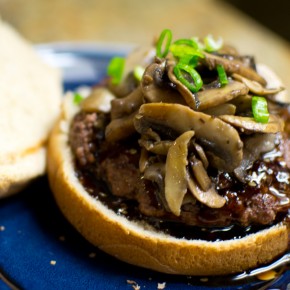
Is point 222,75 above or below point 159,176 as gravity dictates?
above

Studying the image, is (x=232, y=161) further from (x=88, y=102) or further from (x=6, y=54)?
(x=6, y=54)

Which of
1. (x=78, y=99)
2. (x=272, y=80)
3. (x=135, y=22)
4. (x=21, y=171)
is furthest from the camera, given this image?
(x=135, y=22)

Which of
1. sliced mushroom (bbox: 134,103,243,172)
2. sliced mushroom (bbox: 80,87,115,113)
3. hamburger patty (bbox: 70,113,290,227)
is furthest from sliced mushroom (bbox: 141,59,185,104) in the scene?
sliced mushroom (bbox: 80,87,115,113)

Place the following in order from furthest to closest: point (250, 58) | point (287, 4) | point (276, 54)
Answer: point (287, 4) → point (276, 54) → point (250, 58)

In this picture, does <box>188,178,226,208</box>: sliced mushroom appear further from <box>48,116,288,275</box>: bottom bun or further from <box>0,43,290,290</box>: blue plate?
<box>0,43,290,290</box>: blue plate

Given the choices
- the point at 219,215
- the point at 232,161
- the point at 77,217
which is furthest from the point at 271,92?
the point at 77,217

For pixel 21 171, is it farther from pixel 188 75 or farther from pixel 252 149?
pixel 252 149

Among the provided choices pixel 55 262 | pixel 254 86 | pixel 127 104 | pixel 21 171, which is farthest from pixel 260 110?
pixel 21 171
